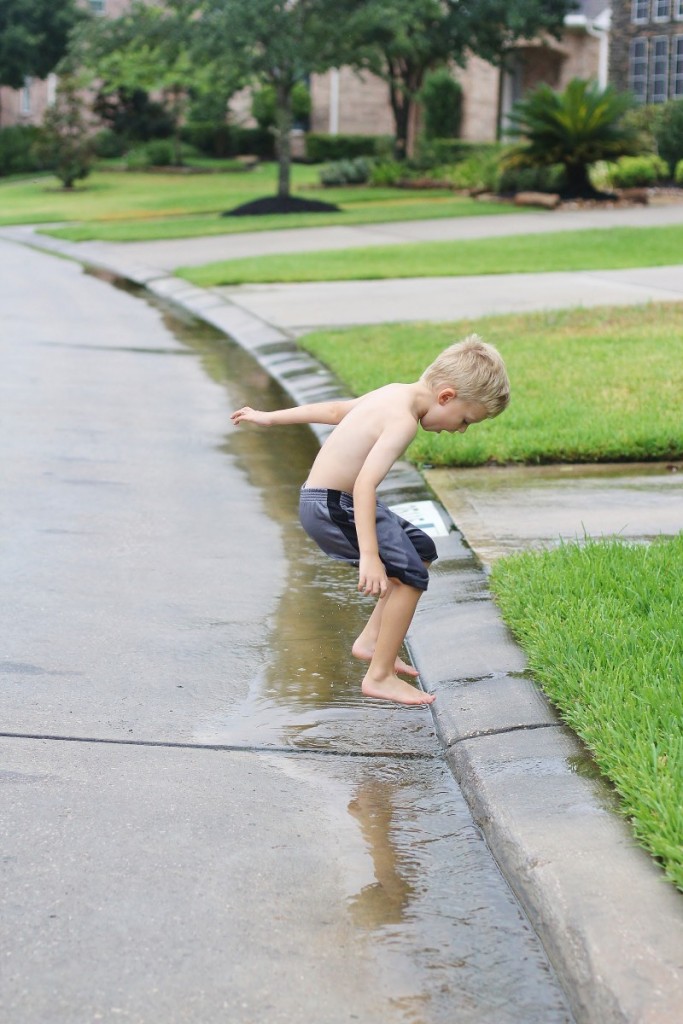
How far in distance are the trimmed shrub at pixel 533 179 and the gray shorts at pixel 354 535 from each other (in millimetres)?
24820

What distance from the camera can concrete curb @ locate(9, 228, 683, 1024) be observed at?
267 cm

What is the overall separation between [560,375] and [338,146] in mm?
38162

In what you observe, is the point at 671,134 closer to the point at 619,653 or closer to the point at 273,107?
the point at 273,107

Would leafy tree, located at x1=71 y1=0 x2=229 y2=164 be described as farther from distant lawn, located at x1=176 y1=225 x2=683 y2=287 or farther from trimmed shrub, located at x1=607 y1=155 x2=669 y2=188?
distant lawn, located at x1=176 y1=225 x2=683 y2=287

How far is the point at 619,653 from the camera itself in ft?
13.5

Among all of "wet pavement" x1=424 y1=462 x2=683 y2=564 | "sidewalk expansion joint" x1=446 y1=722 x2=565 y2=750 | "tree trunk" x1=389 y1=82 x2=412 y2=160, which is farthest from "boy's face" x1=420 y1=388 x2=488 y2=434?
"tree trunk" x1=389 y1=82 x2=412 y2=160

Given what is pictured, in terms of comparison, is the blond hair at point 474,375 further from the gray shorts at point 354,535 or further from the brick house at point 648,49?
the brick house at point 648,49

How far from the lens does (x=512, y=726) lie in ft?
12.9

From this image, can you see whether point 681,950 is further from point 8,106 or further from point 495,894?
point 8,106

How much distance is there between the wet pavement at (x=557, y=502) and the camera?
5855 mm

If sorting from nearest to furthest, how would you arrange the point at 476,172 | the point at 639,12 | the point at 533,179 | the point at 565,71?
the point at 533,179 < the point at 476,172 < the point at 639,12 < the point at 565,71

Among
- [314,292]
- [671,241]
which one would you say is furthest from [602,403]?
[671,241]

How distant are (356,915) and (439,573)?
255 cm

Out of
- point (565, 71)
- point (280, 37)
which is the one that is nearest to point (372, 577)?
point (280, 37)
